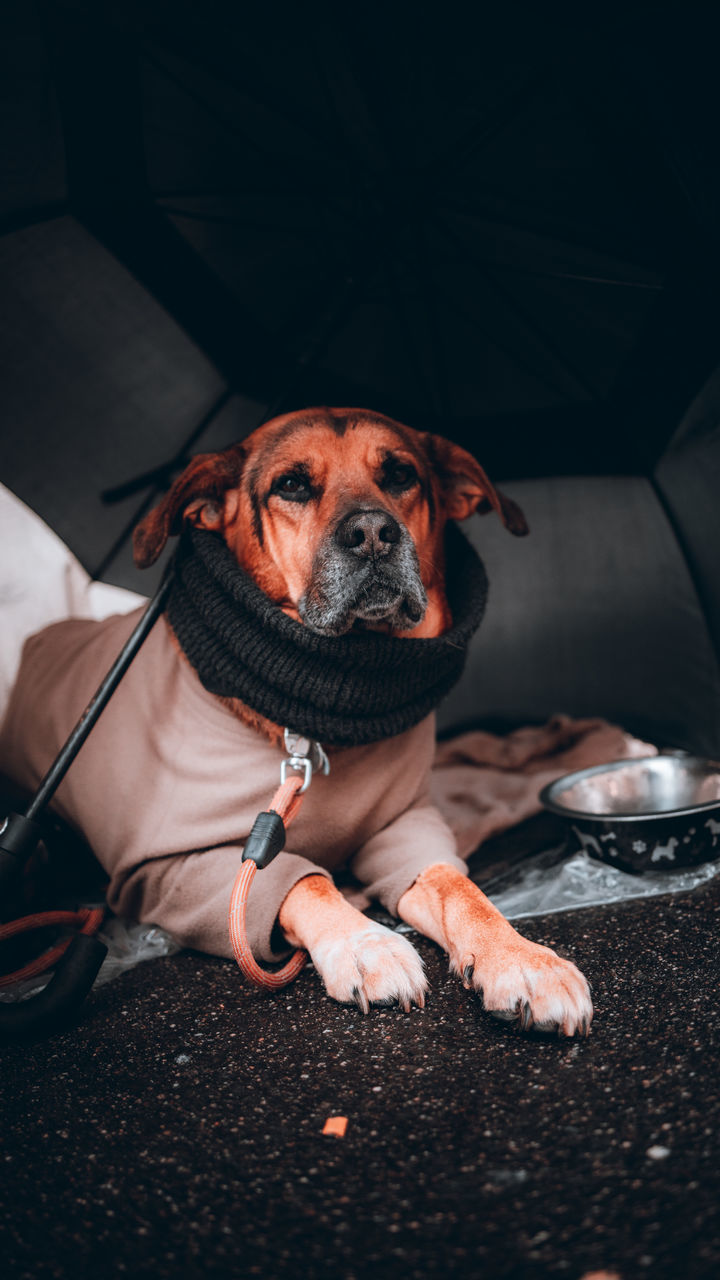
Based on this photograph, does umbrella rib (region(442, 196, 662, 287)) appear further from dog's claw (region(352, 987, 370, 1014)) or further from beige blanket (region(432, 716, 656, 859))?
dog's claw (region(352, 987, 370, 1014))

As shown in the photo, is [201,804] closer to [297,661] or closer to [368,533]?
[297,661]

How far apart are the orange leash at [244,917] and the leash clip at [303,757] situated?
3cm

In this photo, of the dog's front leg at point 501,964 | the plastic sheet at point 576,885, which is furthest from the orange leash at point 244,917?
the plastic sheet at point 576,885

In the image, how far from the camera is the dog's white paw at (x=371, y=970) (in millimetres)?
1554

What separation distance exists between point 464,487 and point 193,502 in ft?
2.99

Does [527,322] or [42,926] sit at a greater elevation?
[527,322]

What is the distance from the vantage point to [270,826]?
169cm

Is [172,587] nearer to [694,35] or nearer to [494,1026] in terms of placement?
[494,1026]

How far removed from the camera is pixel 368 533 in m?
1.89

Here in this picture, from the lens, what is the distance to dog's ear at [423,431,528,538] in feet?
7.70

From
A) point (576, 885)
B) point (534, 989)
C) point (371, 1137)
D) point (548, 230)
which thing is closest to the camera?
point (371, 1137)

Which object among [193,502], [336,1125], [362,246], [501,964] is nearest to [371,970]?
[501,964]

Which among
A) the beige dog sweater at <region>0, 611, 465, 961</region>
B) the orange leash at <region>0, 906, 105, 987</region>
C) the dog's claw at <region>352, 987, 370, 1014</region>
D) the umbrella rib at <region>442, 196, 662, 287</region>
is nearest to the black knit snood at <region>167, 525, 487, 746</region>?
the beige dog sweater at <region>0, 611, 465, 961</region>

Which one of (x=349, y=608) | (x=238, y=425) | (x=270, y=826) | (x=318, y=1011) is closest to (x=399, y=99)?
(x=238, y=425)
